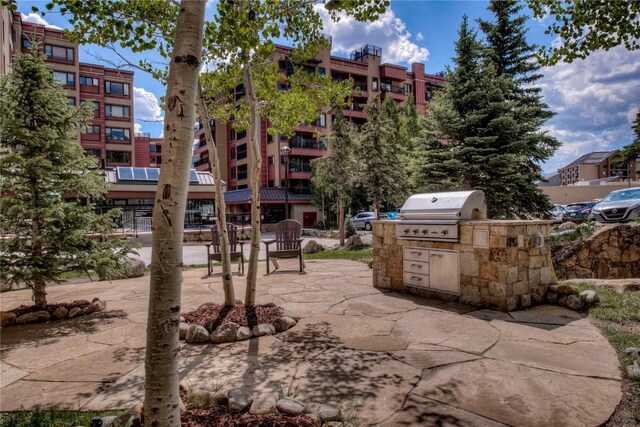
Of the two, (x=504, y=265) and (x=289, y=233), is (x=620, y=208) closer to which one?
(x=504, y=265)

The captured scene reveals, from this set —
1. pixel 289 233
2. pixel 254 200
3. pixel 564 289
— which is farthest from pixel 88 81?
pixel 564 289

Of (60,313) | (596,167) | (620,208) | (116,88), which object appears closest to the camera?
(60,313)

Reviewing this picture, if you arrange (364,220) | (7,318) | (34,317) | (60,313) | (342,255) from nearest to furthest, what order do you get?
(7,318)
(34,317)
(60,313)
(342,255)
(364,220)

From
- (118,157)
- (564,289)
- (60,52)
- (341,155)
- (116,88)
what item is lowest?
(564,289)

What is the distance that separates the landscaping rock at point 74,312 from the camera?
4869 millimetres

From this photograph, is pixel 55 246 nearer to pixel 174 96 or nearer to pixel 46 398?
pixel 46 398

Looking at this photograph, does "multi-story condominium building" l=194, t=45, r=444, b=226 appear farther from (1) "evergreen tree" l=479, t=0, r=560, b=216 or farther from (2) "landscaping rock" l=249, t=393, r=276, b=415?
(2) "landscaping rock" l=249, t=393, r=276, b=415

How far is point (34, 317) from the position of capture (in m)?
4.66

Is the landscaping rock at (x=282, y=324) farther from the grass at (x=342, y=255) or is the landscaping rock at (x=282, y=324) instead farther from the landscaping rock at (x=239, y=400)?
the grass at (x=342, y=255)

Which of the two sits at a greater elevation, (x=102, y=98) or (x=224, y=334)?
(x=102, y=98)

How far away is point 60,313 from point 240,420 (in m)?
4.00

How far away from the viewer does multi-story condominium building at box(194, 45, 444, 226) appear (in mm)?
33281

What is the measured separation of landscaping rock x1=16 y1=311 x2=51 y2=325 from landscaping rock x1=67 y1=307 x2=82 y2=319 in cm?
23

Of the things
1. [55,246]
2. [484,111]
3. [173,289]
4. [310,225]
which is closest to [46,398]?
[173,289]
